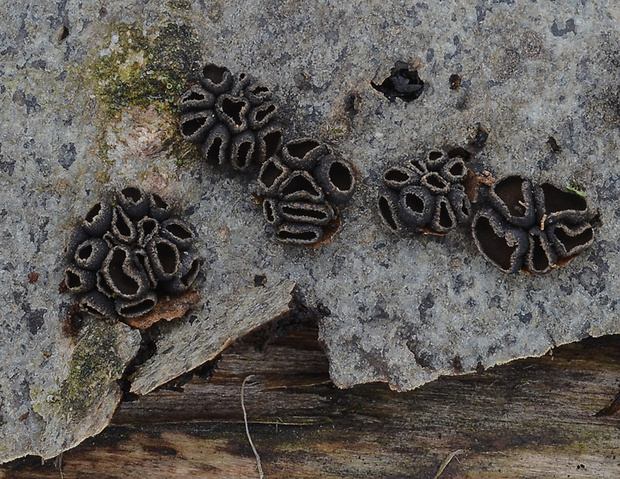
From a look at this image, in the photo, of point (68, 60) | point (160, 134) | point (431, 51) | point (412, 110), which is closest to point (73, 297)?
point (160, 134)

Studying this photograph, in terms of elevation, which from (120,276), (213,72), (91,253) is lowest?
(120,276)

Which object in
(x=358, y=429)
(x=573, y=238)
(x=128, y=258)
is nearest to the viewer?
(x=128, y=258)

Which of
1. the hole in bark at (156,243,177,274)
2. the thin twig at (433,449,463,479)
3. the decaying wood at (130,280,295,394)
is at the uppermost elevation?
the hole in bark at (156,243,177,274)

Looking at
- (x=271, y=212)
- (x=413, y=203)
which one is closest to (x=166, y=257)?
(x=271, y=212)

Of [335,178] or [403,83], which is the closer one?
[335,178]

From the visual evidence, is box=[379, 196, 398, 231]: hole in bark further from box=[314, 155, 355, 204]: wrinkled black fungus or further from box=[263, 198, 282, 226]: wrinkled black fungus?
box=[263, 198, 282, 226]: wrinkled black fungus

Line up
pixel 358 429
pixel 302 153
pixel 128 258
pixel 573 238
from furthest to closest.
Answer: pixel 358 429
pixel 302 153
pixel 573 238
pixel 128 258

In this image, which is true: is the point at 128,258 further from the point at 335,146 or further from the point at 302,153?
the point at 335,146

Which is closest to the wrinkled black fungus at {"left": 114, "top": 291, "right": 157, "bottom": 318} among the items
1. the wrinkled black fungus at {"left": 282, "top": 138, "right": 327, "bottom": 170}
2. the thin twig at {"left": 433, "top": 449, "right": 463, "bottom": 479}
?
the wrinkled black fungus at {"left": 282, "top": 138, "right": 327, "bottom": 170}

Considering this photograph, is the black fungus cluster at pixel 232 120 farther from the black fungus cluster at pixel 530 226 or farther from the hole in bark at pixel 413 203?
the black fungus cluster at pixel 530 226
